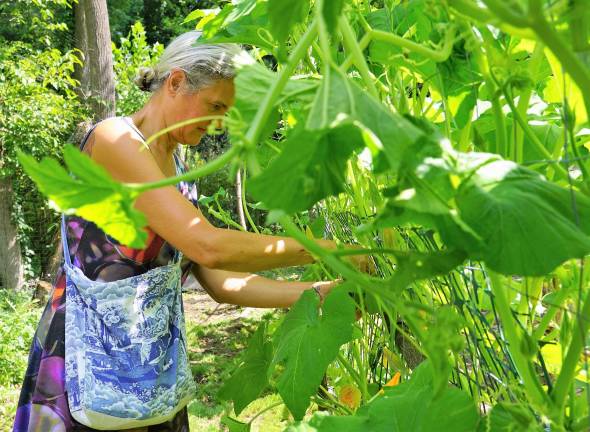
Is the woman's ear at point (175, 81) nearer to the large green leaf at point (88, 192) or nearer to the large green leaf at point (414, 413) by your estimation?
the large green leaf at point (414, 413)

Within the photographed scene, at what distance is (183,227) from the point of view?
4.33 feet

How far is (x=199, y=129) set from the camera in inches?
Result: 64.8

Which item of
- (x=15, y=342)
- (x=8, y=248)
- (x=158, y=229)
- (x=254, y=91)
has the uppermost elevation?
(x=254, y=91)

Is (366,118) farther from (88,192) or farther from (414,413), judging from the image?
(414,413)

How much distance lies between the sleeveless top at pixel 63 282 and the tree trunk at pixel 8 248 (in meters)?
6.03

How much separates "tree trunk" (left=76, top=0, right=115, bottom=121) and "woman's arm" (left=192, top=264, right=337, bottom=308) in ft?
16.5

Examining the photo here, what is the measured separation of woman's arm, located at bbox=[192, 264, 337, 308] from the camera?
148 centimetres

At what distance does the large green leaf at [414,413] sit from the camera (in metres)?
0.61

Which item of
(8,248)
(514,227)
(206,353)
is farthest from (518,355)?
(8,248)

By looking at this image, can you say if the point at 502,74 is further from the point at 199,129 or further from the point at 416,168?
the point at 199,129

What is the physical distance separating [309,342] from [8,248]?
7108 mm

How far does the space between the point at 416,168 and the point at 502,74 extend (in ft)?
0.80

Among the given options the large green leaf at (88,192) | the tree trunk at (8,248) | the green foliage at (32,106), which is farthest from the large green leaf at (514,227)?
the tree trunk at (8,248)

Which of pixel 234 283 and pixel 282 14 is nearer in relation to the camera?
pixel 282 14
